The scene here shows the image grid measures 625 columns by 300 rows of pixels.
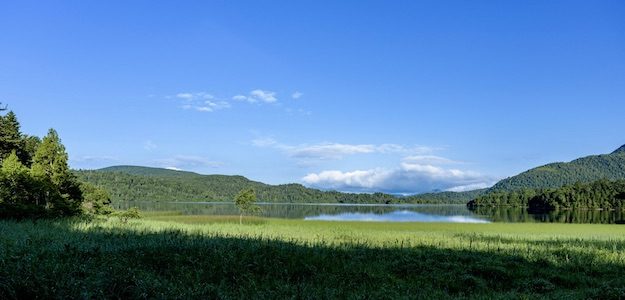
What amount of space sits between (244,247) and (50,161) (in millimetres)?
48177

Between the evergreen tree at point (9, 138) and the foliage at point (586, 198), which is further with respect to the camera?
the foliage at point (586, 198)

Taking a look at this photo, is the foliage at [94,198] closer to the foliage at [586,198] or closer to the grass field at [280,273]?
the grass field at [280,273]

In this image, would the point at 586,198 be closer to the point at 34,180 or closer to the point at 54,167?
the point at 54,167

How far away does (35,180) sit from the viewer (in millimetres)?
47969

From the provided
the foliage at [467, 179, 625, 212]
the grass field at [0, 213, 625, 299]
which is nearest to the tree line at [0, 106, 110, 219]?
the grass field at [0, 213, 625, 299]

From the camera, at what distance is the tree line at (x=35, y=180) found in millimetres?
43981

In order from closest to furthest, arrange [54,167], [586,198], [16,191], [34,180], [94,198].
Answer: [16,191] → [34,180] → [54,167] → [94,198] → [586,198]

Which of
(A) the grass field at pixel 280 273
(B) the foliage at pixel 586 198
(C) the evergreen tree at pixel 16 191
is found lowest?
(A) the grass field at pixel 280 273

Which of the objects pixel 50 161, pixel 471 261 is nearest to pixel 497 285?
pixel 471 261

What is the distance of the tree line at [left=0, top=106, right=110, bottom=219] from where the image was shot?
4398 cm

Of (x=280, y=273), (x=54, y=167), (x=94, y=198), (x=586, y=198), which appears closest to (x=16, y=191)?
(x=54, y=167)

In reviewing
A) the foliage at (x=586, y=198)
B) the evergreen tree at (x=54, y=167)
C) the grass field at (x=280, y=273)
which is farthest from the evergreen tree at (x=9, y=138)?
the foliage at (x=586, y=198)

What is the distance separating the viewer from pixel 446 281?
653 inches

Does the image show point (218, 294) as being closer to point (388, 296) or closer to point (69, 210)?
point (388, 296)
